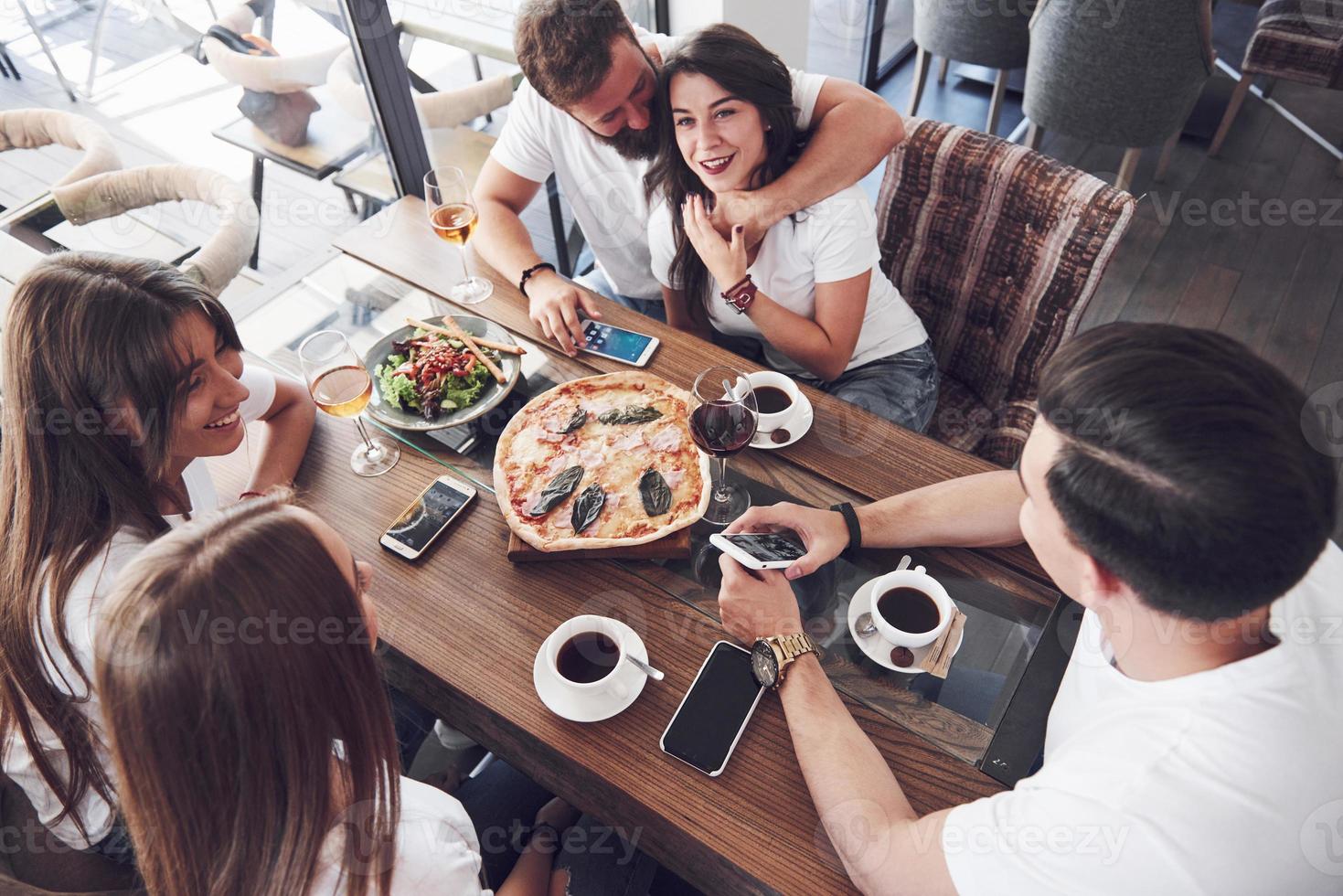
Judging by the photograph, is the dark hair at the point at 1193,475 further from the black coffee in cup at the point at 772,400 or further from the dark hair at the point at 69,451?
the dark hair at the point at 69,451

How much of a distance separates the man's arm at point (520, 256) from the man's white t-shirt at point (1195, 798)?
1218 mm

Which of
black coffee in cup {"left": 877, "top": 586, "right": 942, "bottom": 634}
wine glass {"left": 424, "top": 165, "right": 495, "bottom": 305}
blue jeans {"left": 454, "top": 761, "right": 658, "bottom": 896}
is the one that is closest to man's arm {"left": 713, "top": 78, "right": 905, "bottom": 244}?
wine glass {"left": 424, "top": 165, "right": 495, "bottom": 305}

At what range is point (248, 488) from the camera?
1520 millimetres

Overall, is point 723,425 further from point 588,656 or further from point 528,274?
point 528,274

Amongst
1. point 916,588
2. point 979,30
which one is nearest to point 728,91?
point 916,588

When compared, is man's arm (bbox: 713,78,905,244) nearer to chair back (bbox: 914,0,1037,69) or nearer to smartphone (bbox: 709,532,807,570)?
smartphone (bbox: 709,532,807,570)

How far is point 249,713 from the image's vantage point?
84 centimetres

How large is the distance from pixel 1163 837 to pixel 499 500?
1.06 meters

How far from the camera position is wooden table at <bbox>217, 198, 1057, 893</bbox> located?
108cm

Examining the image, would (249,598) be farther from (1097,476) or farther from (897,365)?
(897,365)

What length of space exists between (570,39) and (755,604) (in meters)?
1.26

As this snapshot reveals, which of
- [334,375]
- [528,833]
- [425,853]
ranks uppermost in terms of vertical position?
[334,375]

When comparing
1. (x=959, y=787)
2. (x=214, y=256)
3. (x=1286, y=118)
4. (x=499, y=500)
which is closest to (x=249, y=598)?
(x=499, y=500)

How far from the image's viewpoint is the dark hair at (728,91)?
1680 millimetres
